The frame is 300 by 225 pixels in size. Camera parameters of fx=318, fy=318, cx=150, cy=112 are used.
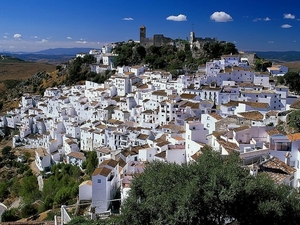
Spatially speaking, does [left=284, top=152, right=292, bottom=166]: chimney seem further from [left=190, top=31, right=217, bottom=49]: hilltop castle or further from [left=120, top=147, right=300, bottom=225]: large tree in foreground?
[left=190, top=31, right=217, bottom=49]: hilltop castle

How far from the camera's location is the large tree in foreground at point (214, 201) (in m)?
9.18

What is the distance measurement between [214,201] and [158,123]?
70.8ft

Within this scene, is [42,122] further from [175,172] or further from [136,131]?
[175,172]

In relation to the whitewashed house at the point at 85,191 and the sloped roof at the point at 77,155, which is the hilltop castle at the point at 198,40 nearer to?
the sloped roof at the point at 77,155

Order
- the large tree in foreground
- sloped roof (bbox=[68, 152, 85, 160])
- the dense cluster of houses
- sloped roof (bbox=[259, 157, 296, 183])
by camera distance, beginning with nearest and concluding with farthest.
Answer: the large tree in foreground → sloped roof (bbox=[259, 157, 296, 183]) → the dense cluster of houses → sloped roof (bbox=[68, 152, 85, 160])

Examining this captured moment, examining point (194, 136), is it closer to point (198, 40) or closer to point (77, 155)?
point (77, 155)

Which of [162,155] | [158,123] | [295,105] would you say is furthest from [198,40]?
[162,155]

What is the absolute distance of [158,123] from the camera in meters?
30.9

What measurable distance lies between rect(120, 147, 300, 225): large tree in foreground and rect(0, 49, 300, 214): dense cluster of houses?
9.42ft

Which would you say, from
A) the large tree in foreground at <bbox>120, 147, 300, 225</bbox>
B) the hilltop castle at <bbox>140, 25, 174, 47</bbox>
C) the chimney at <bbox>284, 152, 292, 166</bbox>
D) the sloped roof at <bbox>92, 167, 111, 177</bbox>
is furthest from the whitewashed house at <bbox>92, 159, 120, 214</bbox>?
the hilltop castle at <bbox>140, 25, 174, 47</bbox>

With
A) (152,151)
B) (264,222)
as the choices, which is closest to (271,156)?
(264,222)

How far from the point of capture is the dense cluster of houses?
56.6 ft

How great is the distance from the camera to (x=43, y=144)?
39438 millimetres

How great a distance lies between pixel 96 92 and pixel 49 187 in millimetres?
20081
